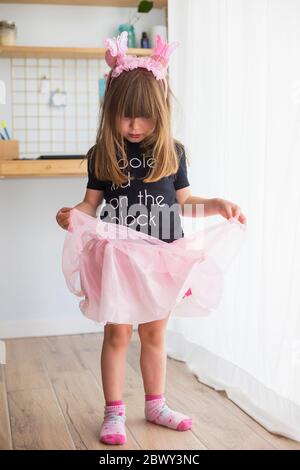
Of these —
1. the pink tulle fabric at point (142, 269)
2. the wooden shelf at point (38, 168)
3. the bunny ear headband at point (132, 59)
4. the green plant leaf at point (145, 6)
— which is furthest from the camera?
the green plant leaf at point (145, 6)

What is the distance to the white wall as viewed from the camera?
3.54 m

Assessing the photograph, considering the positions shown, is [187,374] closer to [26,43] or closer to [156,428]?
[156,428]

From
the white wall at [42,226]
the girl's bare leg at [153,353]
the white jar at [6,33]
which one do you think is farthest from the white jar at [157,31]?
the girl's bare leg at [153,353]

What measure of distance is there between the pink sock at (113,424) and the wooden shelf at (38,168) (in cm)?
136

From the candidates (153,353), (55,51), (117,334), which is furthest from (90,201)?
(55,51)

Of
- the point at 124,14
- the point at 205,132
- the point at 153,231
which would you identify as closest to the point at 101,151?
the point at 153,231

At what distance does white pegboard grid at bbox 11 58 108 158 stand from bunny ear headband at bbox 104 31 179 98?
142 cm

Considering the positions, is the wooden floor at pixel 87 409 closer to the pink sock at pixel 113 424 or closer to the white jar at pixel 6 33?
the pink sock at pixel 113 424

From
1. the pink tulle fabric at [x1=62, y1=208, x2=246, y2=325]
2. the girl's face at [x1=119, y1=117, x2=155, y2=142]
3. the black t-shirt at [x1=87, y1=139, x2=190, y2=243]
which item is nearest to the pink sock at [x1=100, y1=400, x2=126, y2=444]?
the pink tulle fabric at [x1=62, y1=208, x2=246, y2=325]

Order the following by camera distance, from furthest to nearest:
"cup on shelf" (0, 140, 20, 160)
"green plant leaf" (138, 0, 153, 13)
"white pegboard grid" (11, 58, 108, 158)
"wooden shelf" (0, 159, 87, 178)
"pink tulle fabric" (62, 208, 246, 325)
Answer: "white pegboard grid" (11, 58, 108, 158)
"green plant leaf" (138, 0, 153, 13)
"cup on shelf" (0, 140, 20, 160)
"wooden shelf" (0, 159, 87, 178)
"pink tulle fabric" (62, 208, 246, 325)

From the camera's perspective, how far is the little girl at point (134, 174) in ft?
6.81

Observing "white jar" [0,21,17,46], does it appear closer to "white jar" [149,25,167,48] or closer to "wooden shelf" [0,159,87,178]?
"wooden shelf" [0,159,87,178]

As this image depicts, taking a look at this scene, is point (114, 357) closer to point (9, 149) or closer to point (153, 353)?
point (153, 353)

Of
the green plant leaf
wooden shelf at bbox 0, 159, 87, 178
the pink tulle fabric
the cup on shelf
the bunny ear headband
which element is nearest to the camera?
the pink tulle fabric
